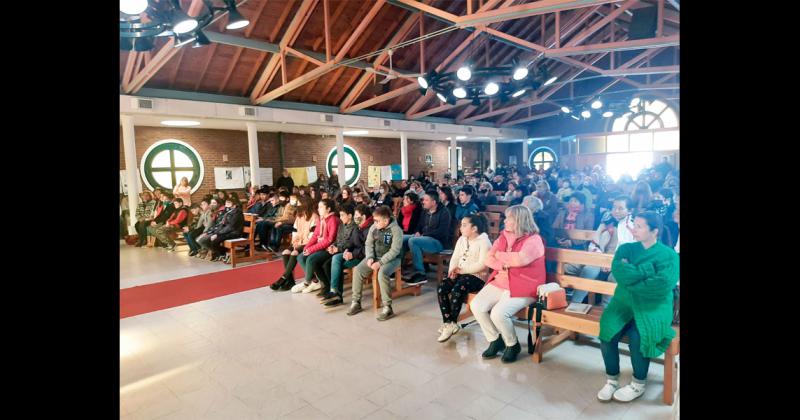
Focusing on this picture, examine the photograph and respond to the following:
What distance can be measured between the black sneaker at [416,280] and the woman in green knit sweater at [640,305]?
2.62 m

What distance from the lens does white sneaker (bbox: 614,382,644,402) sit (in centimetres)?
277

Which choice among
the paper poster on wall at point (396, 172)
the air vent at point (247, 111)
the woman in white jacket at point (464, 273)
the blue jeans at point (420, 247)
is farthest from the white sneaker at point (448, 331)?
the paper poster on wall at point (396, 172)

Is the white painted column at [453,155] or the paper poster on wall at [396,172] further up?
the white painted column at [453,155]

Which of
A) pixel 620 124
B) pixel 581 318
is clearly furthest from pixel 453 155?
pixel 581 318

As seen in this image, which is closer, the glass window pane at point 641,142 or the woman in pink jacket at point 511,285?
the woman in pink jacket at point 511,285

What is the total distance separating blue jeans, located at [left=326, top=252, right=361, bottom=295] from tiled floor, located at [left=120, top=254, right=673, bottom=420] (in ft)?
1.34

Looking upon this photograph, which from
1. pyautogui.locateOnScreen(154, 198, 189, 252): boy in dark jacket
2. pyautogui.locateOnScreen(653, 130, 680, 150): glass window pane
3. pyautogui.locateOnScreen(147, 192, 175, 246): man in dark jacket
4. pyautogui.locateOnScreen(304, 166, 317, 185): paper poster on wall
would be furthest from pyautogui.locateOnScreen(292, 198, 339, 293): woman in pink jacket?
pyautogui.locateOnScreen(653, 130, 680, 150): glass window pane

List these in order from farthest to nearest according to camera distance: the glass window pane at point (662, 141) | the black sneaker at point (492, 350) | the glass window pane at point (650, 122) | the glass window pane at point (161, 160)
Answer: the glass window pane at point (650, 122)
the glass window pane at point (662, 141)
the glass window pane at point (161, 160)
the black sneaker at point (492, 350)

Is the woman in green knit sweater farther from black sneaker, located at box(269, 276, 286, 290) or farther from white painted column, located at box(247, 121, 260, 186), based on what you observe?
white painted column, located at box(247, 121, 260, 186)

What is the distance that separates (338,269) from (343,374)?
1893 millimetres

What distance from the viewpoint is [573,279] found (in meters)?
3.53

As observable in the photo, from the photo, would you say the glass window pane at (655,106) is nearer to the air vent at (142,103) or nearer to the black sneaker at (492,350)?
the air vent at (142,103)

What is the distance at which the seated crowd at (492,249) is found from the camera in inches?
109
